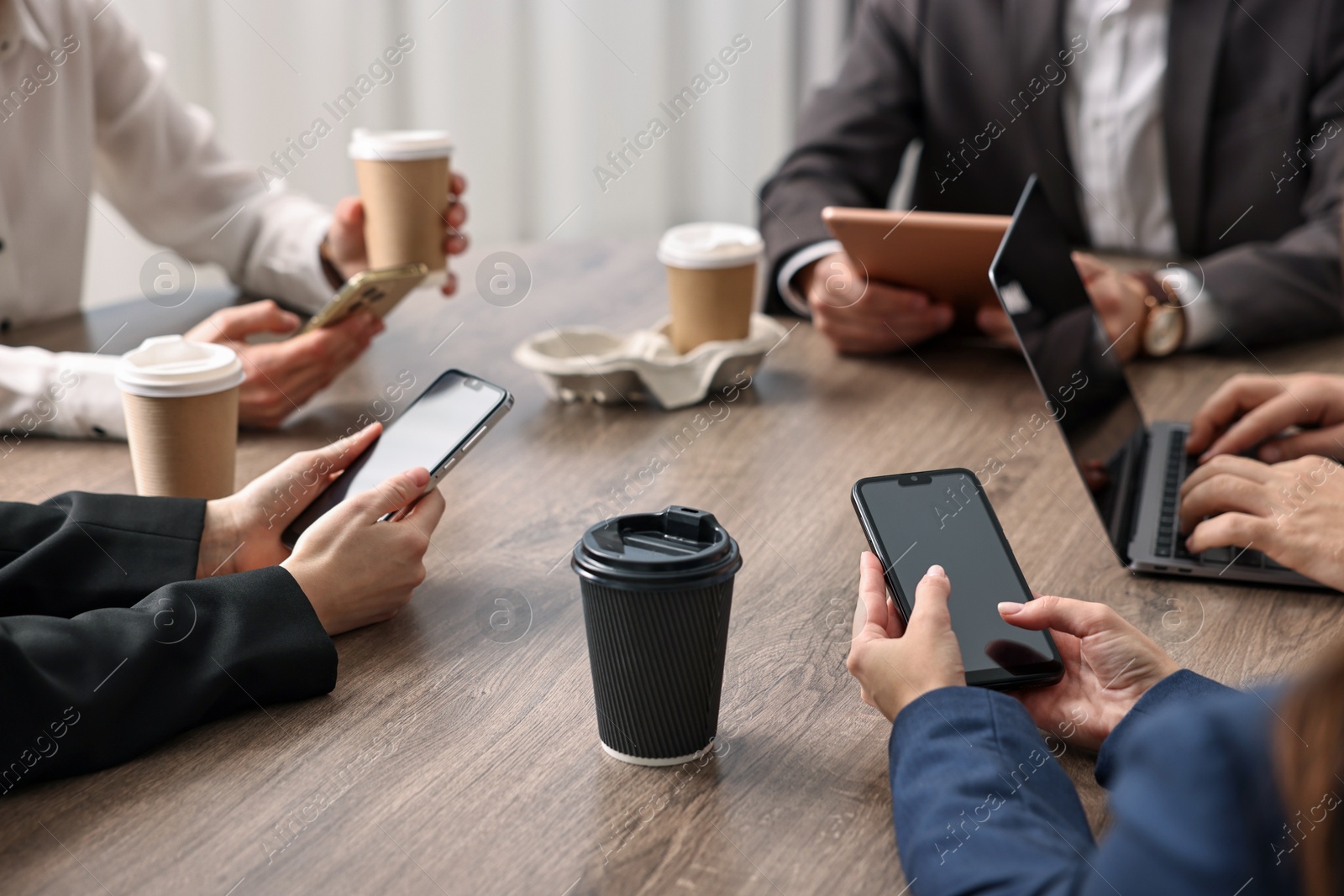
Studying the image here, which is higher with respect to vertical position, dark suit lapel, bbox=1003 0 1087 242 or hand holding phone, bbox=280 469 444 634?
dark suit lapel, bbox=1003 0 1087 242

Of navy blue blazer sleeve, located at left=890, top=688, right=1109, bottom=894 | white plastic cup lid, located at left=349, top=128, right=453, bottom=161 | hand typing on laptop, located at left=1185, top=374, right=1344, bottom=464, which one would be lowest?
hand typing on laptop, located at left=1185, top=374, right=1344, bottom=464

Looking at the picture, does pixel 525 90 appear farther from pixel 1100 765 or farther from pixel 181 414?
pixel 1100 765

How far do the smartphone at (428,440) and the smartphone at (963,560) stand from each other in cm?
32

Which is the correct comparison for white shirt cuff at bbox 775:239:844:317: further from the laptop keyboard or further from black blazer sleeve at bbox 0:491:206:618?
black blazer sleeve at bbox 0:491:206:618

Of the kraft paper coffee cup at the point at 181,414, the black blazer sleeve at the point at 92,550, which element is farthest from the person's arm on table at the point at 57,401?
the black blazer sleeve at the point at 92,550

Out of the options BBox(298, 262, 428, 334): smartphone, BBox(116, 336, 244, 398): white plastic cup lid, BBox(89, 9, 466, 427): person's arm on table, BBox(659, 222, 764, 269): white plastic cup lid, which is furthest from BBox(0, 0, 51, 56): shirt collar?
BBox(659, 222, 764, 269): white plastic cup lid

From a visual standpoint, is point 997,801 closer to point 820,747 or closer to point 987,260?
point 820,747

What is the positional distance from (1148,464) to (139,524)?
37.0 inches

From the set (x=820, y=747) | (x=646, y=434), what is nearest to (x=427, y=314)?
(x=646, y=434)

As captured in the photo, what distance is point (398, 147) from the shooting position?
1.34 metres

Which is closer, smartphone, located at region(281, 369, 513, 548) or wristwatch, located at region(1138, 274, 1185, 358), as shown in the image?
smartphone, located at region(281, 369, 513, 548)

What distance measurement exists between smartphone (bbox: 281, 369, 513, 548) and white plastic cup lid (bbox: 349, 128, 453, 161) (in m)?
0.44

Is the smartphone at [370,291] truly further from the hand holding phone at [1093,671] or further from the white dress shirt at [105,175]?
the hand holding phone at [1093,671]

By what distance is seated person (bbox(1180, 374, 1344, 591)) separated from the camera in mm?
921
